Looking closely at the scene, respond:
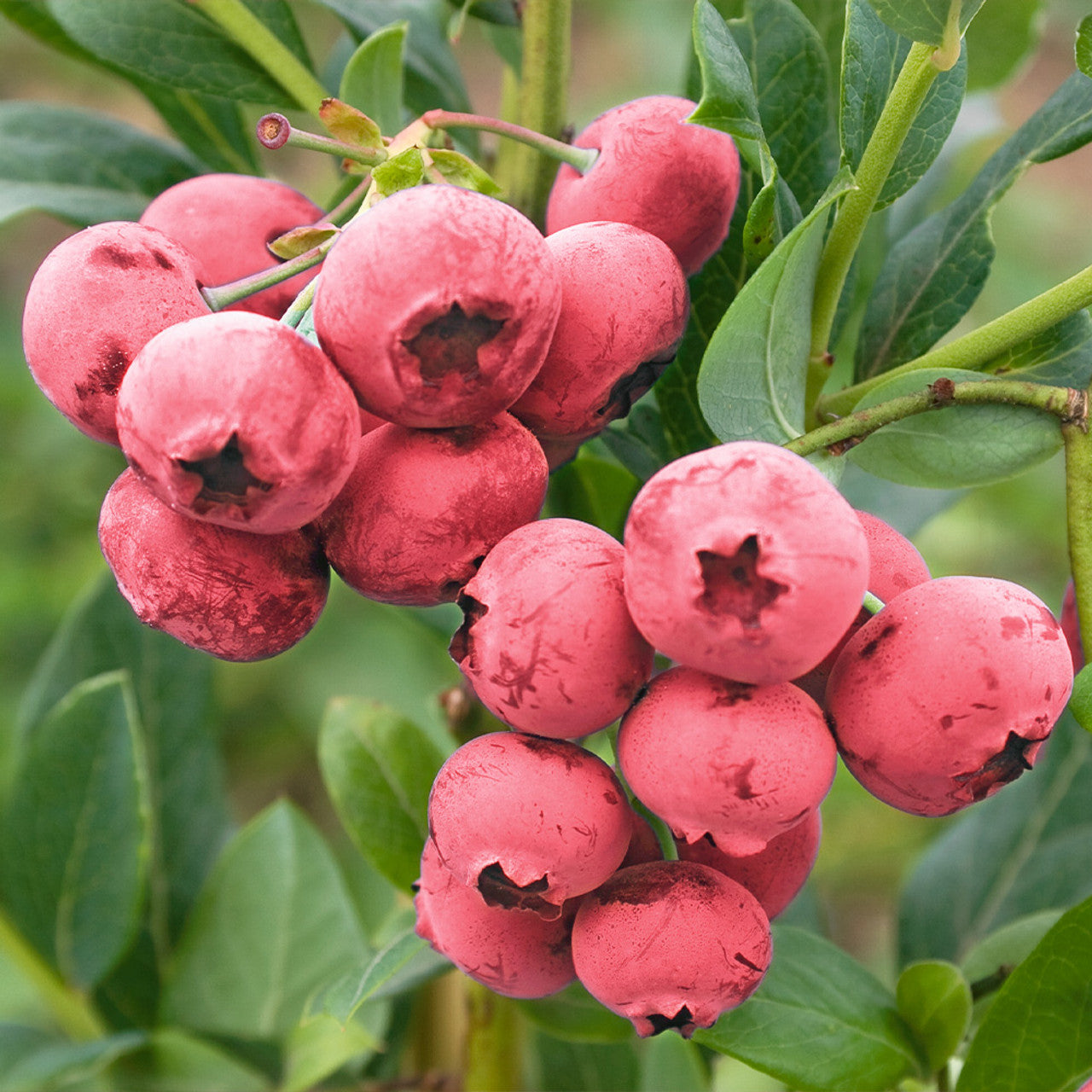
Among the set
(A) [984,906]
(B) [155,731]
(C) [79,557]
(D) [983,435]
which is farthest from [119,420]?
(C) [79,557]

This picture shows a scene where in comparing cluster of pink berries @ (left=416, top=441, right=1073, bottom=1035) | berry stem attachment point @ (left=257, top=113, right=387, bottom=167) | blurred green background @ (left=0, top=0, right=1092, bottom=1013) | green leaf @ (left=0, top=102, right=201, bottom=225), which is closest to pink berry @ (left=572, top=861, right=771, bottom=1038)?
cluster of pink berries @ (left=416, top=441, right=1073, bottom=1035)

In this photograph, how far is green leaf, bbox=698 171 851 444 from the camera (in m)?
0.48

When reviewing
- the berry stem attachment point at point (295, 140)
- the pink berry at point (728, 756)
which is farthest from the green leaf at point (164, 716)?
the pink berry at point (728, 756)

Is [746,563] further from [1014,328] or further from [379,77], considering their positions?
[379,77]

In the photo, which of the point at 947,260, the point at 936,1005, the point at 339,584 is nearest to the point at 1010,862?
the point at 936,1005

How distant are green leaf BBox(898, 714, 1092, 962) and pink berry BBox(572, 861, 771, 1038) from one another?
1.57 feet

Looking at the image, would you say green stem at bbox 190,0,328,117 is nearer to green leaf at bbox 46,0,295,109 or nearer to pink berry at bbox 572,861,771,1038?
green leaf at bbox 46,0,295,109

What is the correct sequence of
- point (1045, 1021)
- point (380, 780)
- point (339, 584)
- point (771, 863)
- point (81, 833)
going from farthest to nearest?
point (339, 584)
point (81, 833)
point (380, 780)
point (1045, 1021)
point (771, 863)

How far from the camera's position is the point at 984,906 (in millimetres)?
880

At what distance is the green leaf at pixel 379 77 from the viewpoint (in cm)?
62

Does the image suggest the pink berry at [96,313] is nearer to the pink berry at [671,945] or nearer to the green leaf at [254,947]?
the pink berry at [671,945]

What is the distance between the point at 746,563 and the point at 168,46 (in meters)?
0.53

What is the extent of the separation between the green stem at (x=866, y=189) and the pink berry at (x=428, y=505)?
0.65 ft

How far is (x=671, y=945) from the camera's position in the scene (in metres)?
0.44
